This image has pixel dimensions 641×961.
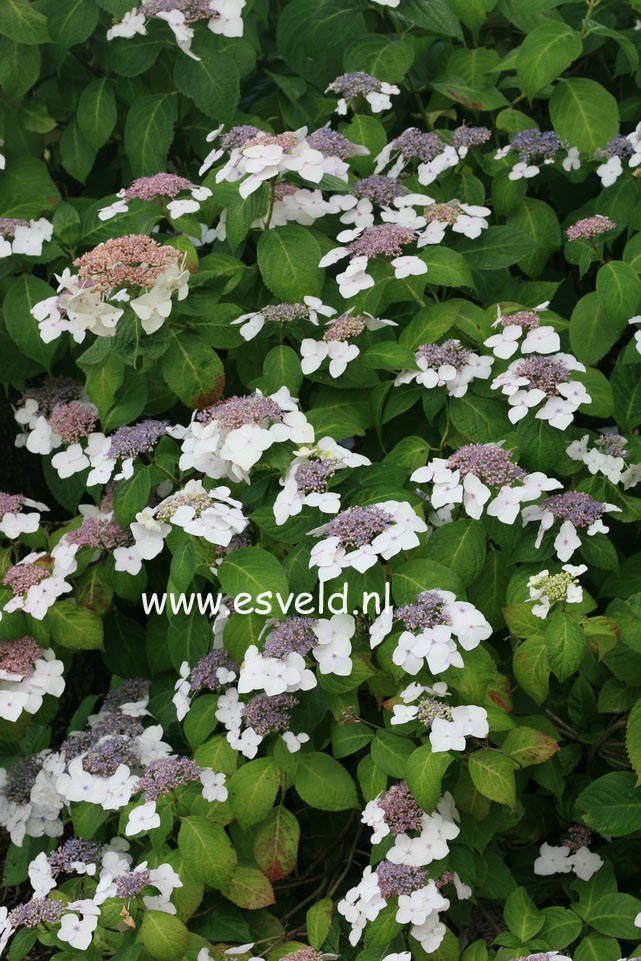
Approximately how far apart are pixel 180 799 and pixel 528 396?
33.6 inches

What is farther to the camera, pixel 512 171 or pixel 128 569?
pixel 512 171

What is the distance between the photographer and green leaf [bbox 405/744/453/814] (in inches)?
70.0

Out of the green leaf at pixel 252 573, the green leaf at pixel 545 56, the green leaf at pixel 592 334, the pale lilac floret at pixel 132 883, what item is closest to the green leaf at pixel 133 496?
the green leaf at pixel 252 573

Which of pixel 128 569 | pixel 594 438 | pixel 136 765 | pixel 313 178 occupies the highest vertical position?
pixel 313 178

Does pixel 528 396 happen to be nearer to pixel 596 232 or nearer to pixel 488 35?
→ pixel 596 232

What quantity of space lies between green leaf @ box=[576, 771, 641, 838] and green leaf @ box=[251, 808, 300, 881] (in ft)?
1.52

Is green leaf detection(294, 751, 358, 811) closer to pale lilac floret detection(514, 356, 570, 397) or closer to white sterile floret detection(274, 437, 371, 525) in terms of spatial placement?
white sterile floret detection(274, 437, 371, 525)

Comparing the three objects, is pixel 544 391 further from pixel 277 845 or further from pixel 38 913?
pixel 38 913

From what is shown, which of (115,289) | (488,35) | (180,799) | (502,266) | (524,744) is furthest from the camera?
(488,35)

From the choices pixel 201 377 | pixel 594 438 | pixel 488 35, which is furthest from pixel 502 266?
pixel 488 35

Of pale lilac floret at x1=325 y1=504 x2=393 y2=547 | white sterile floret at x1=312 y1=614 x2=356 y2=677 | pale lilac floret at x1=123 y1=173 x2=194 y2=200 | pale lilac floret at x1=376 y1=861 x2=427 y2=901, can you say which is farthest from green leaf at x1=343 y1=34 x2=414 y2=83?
pale lilac floret at x1=376 y1=861 x2=427 y2=901

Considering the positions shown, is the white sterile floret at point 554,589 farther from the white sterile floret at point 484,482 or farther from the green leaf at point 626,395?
the green leaf at point 626,395

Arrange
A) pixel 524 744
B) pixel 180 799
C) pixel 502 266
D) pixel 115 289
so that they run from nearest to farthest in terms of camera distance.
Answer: pixel 524 744, pixel 180 799, pixel 115 289, pixel 502 266

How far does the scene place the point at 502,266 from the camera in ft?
7.80
